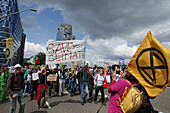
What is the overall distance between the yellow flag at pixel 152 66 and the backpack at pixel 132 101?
0.57 ft

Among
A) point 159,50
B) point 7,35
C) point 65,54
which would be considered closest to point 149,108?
point 159,50

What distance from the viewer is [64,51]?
579cm

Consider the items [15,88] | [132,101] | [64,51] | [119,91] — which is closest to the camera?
[132,101]

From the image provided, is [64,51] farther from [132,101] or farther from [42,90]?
[132,101]

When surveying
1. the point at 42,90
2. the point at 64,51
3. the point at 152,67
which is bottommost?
the point at 42,90

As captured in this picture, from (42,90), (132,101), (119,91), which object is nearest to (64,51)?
(42,90)

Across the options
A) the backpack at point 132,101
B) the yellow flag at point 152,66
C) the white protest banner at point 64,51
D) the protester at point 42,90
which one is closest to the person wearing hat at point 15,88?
the protester at point 42,90

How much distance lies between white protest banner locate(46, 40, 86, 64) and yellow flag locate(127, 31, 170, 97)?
403 centimetres

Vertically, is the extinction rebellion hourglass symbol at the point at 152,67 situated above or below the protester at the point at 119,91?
above

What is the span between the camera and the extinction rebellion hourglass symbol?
71.9 inches

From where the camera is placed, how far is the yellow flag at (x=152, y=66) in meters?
1.80

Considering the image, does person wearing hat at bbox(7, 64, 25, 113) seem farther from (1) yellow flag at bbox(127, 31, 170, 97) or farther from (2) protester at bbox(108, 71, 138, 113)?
(1) yellow flag at bbox(127, 31, 170, 97)

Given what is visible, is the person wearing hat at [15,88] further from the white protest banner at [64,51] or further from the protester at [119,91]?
the protester at [119,91]

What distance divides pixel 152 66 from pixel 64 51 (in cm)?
→ 448
